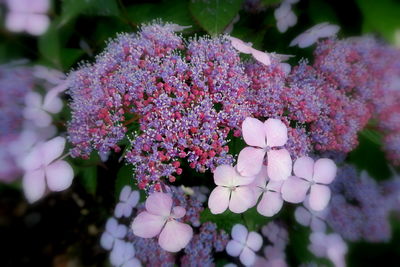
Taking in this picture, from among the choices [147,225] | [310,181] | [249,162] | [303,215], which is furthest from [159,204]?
[303,215]

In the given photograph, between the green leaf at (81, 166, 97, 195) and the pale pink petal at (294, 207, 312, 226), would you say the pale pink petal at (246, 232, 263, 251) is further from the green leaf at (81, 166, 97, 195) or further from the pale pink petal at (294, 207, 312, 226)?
the green leaf at (81, 166, 97, 195)

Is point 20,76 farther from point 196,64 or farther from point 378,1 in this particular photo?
point 378,1

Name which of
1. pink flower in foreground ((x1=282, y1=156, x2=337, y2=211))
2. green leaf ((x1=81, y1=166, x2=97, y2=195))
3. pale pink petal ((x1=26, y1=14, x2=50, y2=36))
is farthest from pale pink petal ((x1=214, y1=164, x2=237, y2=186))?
pale pink petal ((x1=26, y1=14, x2=50, y2=36))

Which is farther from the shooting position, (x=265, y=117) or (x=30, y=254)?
(x=30, y=254)

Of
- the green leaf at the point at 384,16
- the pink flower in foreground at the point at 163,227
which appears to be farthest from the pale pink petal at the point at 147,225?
the green leaf at the point at 384,16

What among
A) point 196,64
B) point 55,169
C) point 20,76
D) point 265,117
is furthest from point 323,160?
point 20,76

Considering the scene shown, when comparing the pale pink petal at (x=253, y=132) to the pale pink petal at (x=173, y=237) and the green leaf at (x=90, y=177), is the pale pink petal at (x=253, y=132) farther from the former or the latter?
the green leaf at (x=90, y=177)

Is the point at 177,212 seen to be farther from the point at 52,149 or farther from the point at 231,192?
the point at 52,149
